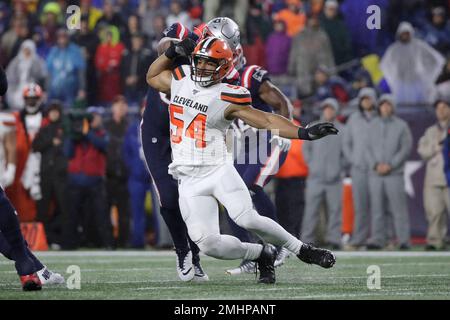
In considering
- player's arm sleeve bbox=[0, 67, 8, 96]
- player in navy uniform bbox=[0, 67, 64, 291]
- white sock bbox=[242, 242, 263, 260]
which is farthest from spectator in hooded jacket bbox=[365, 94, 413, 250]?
player's arm sleeve bbox=[0, 67, 8, 96]

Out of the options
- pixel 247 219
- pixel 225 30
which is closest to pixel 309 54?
pixel 225 30

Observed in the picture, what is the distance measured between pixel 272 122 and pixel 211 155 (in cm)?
53

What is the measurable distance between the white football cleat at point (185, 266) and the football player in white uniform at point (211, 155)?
711 millimetres

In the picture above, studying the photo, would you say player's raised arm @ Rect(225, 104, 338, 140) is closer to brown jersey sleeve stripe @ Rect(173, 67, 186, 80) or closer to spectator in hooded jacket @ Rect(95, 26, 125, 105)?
brown jersey sleeve stripe @ Rect(173, 67, 186, 80)

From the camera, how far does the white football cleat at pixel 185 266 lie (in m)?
8.02

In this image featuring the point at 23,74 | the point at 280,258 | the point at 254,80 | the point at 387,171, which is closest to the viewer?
the point at 254,80

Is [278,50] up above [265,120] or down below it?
above

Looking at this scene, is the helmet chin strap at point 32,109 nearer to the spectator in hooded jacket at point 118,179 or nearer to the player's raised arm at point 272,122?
the spectator in hooded jacket at point 118,179

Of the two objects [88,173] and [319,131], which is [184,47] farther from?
[88,173]

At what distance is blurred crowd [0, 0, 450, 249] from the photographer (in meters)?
13.1

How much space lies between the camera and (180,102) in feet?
24.1

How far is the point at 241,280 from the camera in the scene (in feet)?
26.6

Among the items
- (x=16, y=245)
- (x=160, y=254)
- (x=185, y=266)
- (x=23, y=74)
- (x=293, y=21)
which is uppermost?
(x=293, y=21)

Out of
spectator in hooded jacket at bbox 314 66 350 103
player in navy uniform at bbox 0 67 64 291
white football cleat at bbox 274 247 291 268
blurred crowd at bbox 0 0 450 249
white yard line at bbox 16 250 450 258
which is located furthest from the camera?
spectator in hooded jacket at bbox 314 66 350 103
